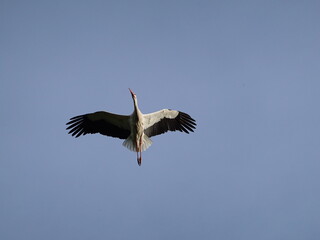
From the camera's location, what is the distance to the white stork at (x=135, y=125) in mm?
11906

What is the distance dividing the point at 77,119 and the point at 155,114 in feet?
6.21

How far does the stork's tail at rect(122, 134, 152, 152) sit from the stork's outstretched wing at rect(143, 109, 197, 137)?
135mm

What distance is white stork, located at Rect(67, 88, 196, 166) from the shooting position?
11.9 metres

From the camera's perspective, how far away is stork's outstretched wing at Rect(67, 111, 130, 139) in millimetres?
11969

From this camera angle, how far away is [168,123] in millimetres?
12383

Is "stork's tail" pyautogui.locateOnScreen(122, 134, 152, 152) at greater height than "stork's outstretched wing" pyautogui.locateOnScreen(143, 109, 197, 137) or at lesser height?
lesser

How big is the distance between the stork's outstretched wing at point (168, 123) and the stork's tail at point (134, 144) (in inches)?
5.3

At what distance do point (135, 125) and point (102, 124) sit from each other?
34.4 inches

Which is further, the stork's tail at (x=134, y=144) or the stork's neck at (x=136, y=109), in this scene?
the stork's tail at (x=134, y=144)

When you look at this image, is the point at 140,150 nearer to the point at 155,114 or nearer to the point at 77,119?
the point at 155,114

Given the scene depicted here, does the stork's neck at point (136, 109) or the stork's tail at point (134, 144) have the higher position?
the stork's neck at point (136, 109)

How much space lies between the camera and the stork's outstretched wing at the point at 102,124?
12.0m

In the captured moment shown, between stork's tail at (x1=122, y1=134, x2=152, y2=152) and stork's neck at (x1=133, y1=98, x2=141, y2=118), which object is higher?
stork's neck at (x1=133, y1=98, x2=141, y2=118)

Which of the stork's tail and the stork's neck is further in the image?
the stork's tail
